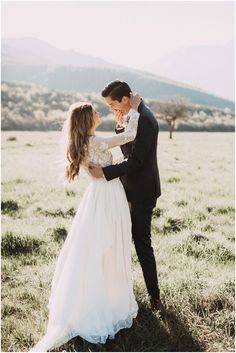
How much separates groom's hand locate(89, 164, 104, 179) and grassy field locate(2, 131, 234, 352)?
5.76 ft

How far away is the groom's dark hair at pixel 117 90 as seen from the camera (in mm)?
5957

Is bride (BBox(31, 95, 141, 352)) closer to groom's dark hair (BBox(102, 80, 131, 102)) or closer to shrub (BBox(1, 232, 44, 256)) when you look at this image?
groom's dark hair (BBox(102, 80, 131, 102))

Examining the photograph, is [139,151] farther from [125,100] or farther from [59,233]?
[59,233]

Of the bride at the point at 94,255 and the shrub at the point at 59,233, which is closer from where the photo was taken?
the bride at the point at 94,255

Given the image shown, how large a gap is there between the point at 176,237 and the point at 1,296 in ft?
11.2

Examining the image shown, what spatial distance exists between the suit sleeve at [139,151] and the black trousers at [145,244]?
1.70 ft

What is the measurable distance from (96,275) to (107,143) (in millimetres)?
1618

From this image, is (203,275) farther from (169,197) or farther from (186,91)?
(186,91)

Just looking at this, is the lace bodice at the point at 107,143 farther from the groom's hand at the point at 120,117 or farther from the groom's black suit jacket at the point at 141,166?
the groom's hand at the point at 120,117

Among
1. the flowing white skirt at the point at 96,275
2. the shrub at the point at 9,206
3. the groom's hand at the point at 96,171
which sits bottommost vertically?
the shrub at the point at 9,206

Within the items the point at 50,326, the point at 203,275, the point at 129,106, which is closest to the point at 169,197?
the point at 203,275

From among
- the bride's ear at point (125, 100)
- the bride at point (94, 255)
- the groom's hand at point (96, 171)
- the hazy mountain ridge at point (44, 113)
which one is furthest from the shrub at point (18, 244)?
the hazy mountain ridge at point (44, 113)

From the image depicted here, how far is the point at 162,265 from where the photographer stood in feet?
24.1

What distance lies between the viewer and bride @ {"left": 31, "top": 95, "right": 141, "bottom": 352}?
5.55 meters
